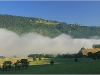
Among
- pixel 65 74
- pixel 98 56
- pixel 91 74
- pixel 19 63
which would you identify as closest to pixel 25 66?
pixel 19 63

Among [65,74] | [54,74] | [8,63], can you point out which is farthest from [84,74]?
[8,63]

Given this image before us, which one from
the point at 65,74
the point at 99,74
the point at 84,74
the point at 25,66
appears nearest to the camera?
the point at 99,74

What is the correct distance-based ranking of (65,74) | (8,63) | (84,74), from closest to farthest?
(84,74)
(65,74)
(8,63)

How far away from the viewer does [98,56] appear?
153m

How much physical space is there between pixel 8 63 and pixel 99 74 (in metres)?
87.0

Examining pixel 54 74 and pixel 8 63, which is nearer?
pixel 54 74

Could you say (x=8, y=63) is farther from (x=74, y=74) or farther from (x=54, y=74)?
(x=74, y=74)

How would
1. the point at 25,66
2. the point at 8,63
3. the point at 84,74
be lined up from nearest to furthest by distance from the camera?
the point at 84,74 < the point at 25,66 < the point at 8,63

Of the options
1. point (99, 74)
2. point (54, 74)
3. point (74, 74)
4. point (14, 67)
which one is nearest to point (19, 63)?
point (14, 67)

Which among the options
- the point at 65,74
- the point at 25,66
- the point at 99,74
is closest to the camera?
the point at 99,74

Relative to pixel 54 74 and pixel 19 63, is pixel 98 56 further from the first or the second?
pixel 54 74

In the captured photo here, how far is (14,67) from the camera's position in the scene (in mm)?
139625

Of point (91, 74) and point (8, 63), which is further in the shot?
point (8, 63)

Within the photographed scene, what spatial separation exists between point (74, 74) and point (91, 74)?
6.20m
